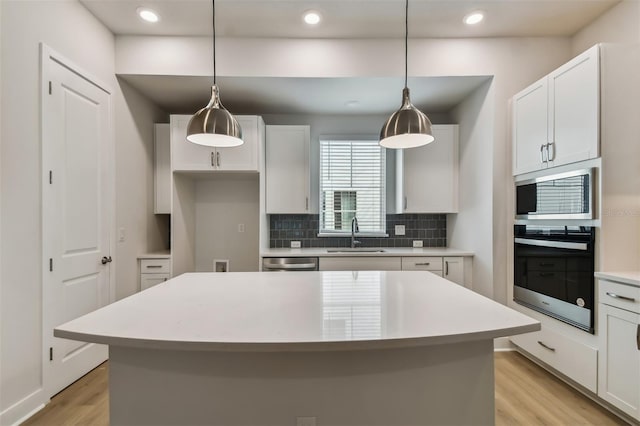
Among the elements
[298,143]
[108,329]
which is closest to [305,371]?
[108,329]

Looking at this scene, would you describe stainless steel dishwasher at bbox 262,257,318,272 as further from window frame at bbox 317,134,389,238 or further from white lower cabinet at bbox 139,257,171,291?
white lower cabinet at bbox 139,257,171,291

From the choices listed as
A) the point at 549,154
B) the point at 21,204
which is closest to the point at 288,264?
the point at 21,204

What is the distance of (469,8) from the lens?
8.05 feet

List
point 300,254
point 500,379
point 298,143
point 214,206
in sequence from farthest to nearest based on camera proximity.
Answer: point 214,206
point 298,143
point 300,254
point 500,379

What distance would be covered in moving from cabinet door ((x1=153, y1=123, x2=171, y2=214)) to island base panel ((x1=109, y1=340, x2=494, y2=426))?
251 centimetres

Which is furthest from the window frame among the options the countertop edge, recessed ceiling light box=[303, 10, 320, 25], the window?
the countertop edge

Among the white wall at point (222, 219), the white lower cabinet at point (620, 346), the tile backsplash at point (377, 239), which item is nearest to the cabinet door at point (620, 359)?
the white lower cabinet at point (620, 346)

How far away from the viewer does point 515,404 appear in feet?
6.87

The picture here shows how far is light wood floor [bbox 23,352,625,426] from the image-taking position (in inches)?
75.6

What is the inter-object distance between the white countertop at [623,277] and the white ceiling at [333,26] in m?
1.94

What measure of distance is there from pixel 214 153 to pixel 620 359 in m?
3.52

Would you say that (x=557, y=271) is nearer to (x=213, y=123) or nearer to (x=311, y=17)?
(x=213, y=123)

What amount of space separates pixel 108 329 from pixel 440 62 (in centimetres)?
313

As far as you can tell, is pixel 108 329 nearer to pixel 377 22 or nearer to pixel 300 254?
pixel 300 254
